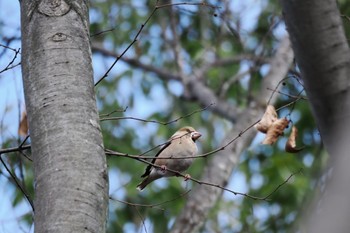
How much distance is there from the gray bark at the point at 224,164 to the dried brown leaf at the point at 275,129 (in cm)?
360

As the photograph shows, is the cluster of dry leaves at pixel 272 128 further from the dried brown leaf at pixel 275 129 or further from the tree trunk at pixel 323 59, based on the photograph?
the tree trunk at pixel 323 59

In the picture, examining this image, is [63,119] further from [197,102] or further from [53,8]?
[197,102]

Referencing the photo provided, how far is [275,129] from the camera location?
414cm

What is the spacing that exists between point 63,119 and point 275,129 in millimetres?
1895

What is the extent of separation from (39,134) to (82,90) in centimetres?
25

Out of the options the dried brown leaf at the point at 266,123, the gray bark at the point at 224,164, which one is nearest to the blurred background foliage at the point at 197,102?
the gray bark at the point at 224,164

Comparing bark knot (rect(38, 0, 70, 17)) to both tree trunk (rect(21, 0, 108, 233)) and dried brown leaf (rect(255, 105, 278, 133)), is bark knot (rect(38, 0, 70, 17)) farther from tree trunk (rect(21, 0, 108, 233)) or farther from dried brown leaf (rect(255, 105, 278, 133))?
dried brown leaf (rect(255, 105, 278, 133))

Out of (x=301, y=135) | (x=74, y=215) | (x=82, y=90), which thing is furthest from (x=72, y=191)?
(x=301, y=135)

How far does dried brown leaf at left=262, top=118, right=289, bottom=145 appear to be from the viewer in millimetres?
4129

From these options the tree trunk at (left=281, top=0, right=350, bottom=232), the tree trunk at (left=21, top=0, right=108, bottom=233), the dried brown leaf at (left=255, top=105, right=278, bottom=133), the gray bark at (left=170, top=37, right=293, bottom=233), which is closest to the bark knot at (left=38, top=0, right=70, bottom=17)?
the tree trunk at (left=21, top=0, right=108, bottom=233)

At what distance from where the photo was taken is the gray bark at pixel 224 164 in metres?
7.73

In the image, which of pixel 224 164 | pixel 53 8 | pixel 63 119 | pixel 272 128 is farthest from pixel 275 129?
pixel 224 164

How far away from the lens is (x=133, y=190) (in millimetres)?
8609

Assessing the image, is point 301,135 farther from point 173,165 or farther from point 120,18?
point 173,165
